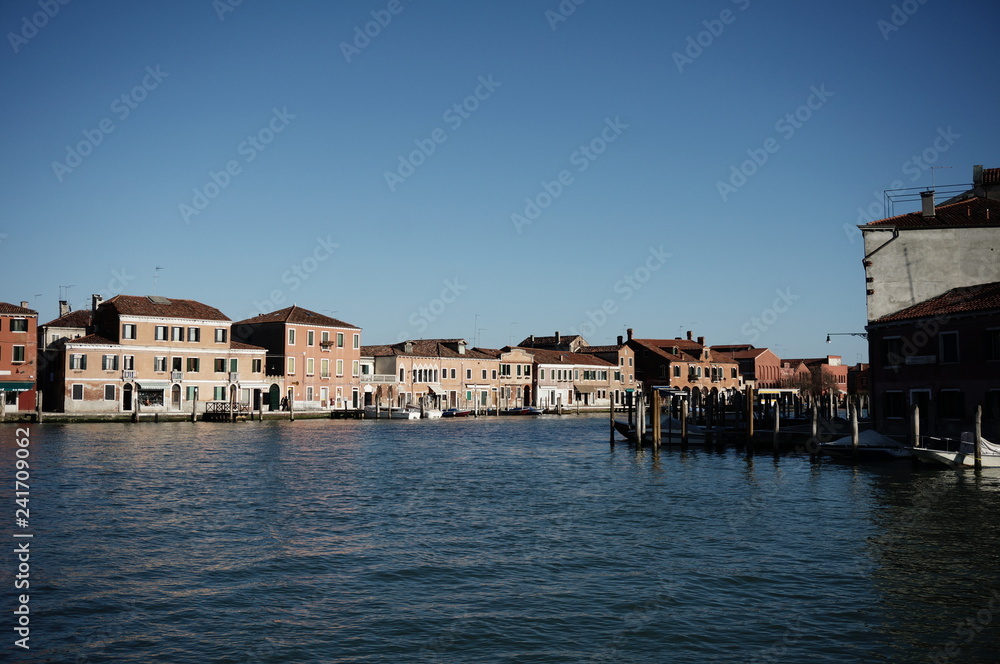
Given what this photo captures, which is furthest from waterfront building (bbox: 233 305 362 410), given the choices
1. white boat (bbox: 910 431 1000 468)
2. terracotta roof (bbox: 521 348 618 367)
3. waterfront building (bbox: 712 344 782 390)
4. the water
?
waterfront building (bbox: 712 344 782 390)

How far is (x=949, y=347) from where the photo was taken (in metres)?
28.6

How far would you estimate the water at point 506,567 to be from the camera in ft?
32.8

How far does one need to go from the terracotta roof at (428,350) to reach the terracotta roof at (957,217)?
4216cm

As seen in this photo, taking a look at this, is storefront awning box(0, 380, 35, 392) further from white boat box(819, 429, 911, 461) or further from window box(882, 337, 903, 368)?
window box(882, 337, 903, 368)

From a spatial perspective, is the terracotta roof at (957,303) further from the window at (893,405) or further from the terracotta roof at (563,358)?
the terracotta roof at (563,358)

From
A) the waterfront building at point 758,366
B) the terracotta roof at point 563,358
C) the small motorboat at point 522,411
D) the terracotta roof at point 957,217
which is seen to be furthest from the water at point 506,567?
the waterfront building at point 758,366

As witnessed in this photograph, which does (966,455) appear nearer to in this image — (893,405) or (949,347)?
(949,347)

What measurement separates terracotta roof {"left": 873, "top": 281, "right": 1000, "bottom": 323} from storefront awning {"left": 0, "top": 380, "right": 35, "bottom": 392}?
42795 mm

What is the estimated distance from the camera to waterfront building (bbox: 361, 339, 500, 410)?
6700cm

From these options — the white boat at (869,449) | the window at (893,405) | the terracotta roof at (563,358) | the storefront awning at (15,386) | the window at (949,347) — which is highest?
the terracotta roof at (563,358)

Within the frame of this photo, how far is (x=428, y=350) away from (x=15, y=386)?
104 feet

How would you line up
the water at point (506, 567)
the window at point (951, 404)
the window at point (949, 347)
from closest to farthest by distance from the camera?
the water at point (506, 567), the window at point (951, 404), the window at point (949, 347)

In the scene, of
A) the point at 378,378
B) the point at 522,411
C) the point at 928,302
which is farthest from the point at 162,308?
the point at 928,302

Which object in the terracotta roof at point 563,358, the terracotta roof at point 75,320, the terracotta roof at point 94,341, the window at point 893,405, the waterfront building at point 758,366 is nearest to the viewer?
the window at point 893,405
